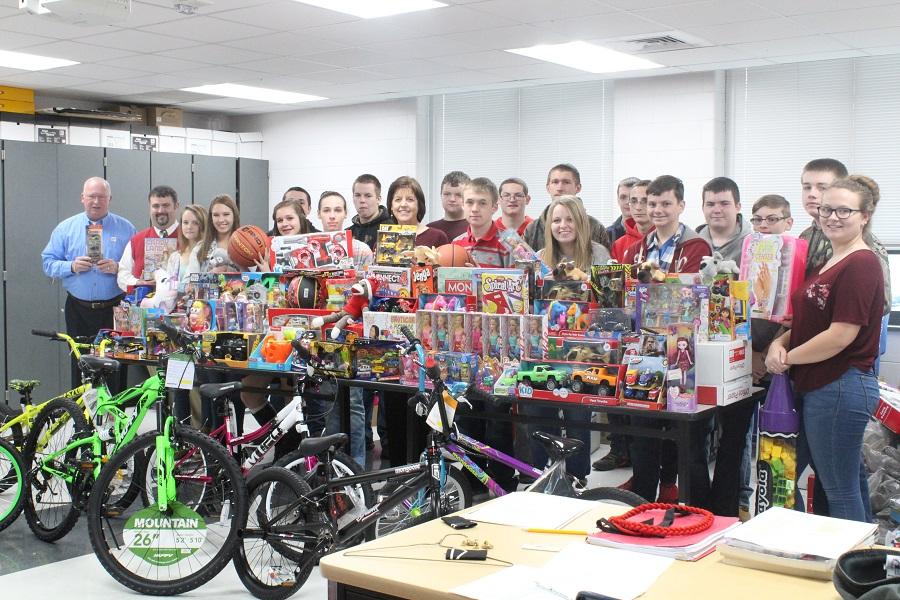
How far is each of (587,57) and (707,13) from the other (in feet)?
5.48

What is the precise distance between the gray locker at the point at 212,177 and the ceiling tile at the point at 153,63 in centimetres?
200

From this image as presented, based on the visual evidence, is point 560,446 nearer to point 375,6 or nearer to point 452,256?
point 452,256

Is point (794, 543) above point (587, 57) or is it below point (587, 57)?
below

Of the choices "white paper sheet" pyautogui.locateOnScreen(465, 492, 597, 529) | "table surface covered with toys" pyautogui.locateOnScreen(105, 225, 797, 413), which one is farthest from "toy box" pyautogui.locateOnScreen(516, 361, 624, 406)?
"white paper sheet" pyautogui.locateOnScreen(465, 492, 597, 529)

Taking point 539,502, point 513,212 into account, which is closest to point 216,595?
point 539,502

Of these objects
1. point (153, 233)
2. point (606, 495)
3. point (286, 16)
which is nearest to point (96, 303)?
point (153, 233)

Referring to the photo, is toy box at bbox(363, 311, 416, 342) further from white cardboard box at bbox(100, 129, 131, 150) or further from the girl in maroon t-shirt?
white cardboard box at bbox(100, 129, 131, 150)

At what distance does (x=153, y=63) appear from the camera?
759 cm

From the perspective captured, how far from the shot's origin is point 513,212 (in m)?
5.71

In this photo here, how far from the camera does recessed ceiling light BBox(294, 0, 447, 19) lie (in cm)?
568

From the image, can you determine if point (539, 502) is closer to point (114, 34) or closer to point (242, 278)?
point (242, 278)

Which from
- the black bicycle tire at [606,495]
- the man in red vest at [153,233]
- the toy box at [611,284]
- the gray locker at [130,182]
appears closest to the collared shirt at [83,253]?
the man in red vest at [153,233]

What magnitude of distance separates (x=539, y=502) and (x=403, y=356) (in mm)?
2057

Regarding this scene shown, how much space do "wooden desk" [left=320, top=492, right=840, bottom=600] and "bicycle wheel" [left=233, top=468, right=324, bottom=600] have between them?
1.68 m
